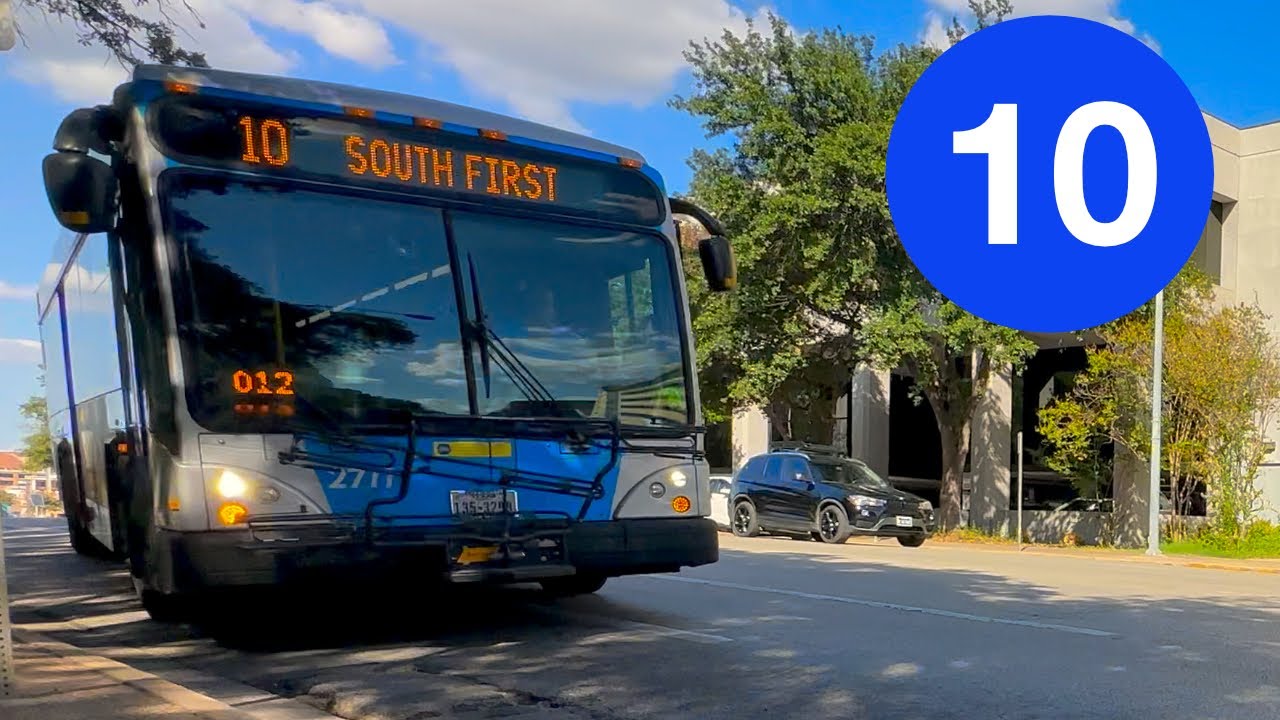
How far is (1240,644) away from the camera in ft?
Result: 27.2

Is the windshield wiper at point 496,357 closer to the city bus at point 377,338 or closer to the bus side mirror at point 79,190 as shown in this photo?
the city bus at point 377,338

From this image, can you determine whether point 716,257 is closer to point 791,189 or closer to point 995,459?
point 791,189

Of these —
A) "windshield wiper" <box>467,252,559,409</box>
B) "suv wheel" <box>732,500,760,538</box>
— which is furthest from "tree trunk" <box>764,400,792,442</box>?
"windshield wiper" <box>467,252,559,409</box>

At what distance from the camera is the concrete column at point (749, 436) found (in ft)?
121

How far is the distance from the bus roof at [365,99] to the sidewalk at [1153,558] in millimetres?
13478

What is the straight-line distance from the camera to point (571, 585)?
10336 millimetres

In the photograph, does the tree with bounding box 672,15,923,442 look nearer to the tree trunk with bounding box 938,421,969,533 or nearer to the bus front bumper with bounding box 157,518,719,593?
the tree trunk with bounding box 938,421,969,533

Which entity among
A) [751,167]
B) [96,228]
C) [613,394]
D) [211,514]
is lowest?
[211,514]

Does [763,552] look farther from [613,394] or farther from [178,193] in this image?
[178,193]

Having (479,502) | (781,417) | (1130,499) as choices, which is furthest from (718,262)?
(781,417)

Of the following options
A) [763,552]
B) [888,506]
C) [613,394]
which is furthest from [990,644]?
[888,506]

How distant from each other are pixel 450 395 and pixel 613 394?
1.19 metres

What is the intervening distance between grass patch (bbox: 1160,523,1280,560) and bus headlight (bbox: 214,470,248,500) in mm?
18029

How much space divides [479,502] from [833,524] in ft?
47.5
